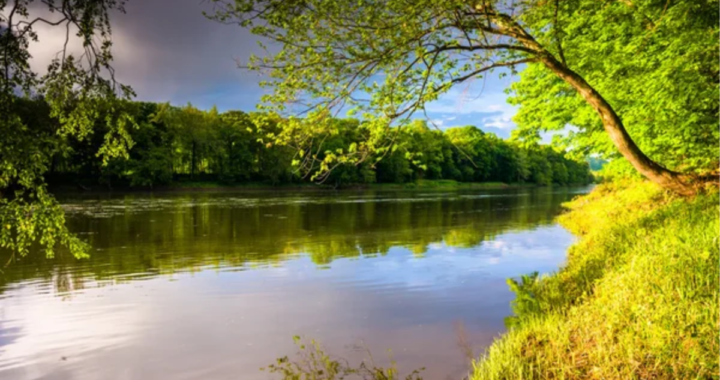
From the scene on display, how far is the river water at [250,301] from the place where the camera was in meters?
7.00

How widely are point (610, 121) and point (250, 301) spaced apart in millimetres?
9750

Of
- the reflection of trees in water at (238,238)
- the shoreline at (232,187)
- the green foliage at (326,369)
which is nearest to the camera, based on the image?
the green foliage at (326,369)

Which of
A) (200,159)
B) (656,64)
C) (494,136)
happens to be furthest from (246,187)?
(656,64)

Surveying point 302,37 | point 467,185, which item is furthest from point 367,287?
point 467,185

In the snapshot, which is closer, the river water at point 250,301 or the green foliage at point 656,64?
the river water at point 250,301

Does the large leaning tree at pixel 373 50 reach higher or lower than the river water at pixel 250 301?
higher

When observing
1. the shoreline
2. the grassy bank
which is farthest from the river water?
the shoreline

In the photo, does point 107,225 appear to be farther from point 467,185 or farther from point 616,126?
point 467,185

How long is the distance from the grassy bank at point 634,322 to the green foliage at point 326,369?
4.04 feet

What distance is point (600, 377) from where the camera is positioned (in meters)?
4.81

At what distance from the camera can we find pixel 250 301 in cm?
1013

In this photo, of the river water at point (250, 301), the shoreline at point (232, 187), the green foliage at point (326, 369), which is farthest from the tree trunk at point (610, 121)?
the shoreline at point (232, 187)

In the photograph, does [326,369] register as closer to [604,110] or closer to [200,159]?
[604,110]

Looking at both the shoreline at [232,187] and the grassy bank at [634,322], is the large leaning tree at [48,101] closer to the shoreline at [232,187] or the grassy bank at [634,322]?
the grassy bank at [634,322]
